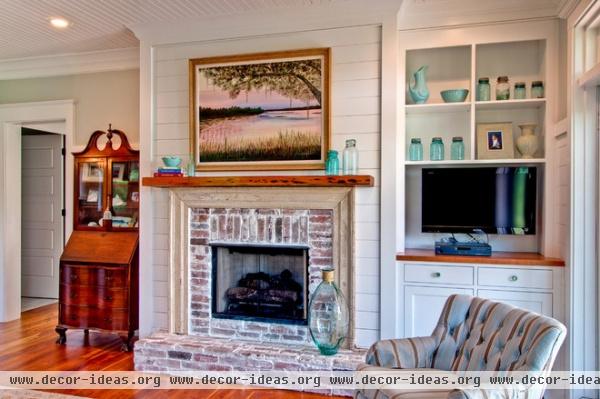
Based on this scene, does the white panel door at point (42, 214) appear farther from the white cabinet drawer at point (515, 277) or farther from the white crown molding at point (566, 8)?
the white crown molding at point (566, 8)

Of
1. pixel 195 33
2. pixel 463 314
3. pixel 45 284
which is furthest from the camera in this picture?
pixel 45 284

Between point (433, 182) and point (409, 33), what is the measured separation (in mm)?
1142

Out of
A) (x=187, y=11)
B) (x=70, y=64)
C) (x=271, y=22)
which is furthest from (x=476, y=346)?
(x=70, y=64)

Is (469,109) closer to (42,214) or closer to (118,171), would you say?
(118,171)

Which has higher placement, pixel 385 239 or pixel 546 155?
pixel 546 155

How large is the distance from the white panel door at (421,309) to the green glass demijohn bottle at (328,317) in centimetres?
45

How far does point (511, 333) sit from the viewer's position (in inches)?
79.8

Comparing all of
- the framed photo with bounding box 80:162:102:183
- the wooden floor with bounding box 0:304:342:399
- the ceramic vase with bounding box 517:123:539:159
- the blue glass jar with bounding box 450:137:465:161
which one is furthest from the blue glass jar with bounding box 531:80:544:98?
the framed photo with bounding box 80:162:102:183

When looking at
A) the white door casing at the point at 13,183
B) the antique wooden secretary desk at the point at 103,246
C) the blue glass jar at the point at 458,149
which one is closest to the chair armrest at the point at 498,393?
the blue glass jar at the point at 458,149

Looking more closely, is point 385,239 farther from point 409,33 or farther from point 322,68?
point 409,33

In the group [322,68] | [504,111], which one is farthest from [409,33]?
[504,111]

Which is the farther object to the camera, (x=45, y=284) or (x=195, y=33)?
(x=45, y=284)

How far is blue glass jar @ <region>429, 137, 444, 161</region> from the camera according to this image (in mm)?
3334

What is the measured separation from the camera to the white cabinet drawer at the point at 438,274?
3.04m
